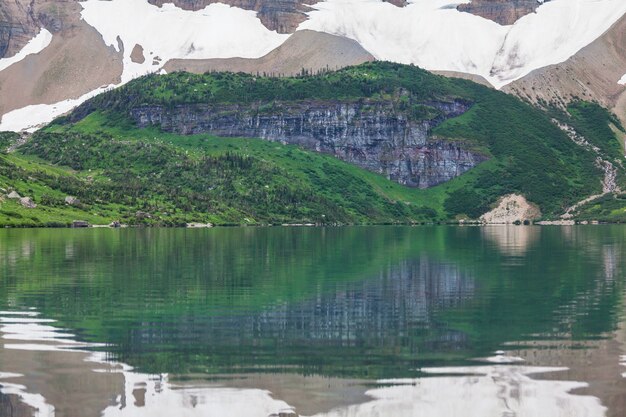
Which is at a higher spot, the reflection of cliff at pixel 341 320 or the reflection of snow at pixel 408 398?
the reflection of cliff at pixel 341 320

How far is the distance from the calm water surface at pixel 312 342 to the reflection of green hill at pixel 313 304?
0.21 m

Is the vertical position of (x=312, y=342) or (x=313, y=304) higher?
(x=313, y=304)

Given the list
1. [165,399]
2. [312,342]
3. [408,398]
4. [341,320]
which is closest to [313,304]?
[341,320]

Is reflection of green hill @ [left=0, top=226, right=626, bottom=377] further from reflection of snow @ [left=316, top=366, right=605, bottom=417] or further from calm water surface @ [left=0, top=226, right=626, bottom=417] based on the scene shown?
reflection of snow @ [left=316, top=366, right=605, bottom=417]

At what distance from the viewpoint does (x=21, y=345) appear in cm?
5656

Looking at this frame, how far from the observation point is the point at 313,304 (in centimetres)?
7531

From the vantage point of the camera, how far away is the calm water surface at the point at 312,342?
43656 millimetres

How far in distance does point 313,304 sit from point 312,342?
59.1 feet

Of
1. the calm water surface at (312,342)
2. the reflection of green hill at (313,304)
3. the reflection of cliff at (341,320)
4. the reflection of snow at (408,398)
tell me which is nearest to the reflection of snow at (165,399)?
the reflection of snow at (408,398)

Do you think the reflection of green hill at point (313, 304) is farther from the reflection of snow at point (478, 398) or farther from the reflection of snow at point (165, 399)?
the reflection of snow at point (478, 398)

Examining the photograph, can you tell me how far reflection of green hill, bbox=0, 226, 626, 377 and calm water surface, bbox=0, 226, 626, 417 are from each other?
0.21 metres

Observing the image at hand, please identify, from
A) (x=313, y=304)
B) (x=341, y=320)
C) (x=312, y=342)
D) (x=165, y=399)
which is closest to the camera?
Answer: (x=165, y=399)

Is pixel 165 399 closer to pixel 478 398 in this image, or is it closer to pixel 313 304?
pixel 478 398

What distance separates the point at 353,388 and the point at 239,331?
17.0 m
